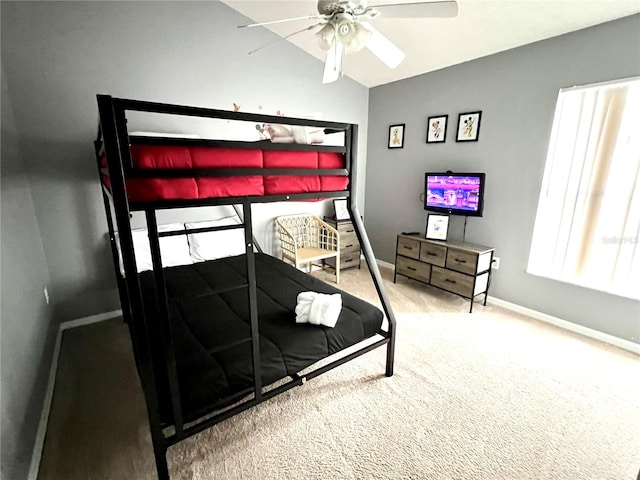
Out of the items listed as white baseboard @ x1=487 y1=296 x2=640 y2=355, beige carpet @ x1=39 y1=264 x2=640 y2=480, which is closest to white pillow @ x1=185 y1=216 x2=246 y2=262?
beige carpet @ x1=39 y1=264 x2=640 y2=480

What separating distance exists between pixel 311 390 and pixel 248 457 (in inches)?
21.8

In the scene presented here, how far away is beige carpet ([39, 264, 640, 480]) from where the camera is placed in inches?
57.4

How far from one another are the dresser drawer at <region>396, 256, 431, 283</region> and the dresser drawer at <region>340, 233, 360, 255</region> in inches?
26.1

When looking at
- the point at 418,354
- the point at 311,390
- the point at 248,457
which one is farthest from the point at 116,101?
the point at 418,354

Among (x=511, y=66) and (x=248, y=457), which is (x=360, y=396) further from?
(x=511, y=66)

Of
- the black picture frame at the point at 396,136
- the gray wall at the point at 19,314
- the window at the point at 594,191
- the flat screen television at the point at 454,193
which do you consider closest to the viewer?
the gray wall at the point at 19,314

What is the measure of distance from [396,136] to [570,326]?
2.71 meters

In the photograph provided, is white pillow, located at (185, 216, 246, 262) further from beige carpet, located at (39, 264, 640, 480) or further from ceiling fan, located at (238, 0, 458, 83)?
ceiling fan, located at (238, 0, 458, 83)

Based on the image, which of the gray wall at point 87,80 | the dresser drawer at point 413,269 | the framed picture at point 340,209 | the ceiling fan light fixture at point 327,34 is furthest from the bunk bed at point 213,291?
the framed picture at point 340,209

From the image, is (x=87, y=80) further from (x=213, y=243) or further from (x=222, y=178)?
(x=222, y=178)

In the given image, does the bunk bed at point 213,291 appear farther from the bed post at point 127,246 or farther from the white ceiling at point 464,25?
the white ceiling at point 464,25

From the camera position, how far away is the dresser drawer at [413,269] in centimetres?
331

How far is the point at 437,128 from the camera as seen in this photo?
11.1ft

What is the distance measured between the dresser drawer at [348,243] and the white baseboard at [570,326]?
1673 mm
